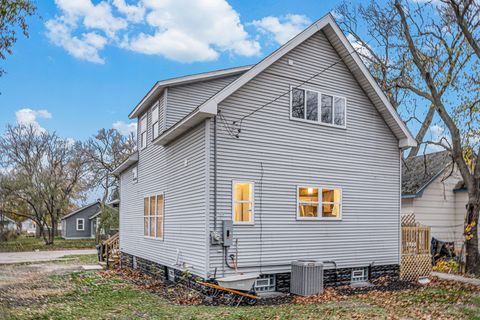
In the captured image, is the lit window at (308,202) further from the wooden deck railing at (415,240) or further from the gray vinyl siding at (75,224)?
the gray vinyl siding at (75,224)

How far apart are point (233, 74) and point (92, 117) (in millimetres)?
31266

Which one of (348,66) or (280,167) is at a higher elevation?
(348,66)

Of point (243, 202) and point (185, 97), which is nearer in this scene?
point (243, 202)

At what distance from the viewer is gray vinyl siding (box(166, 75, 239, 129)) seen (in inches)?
522

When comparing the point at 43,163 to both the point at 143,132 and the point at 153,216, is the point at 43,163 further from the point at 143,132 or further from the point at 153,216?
the point at 153,216

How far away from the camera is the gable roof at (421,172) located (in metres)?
18.3

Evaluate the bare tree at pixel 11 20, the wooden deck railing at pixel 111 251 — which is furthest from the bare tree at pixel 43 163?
the bare tree at pixel 11 20

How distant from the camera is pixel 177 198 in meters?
12.1

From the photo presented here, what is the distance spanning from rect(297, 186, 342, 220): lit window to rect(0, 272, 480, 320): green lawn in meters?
2.48

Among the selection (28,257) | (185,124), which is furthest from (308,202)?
(28,257)

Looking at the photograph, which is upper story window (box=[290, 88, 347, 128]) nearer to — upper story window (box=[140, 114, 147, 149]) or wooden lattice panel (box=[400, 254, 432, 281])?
wooden lattice panel (box=[400, 254, 432, 281])

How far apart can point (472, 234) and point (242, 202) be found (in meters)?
9.67

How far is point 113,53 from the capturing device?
30969mm

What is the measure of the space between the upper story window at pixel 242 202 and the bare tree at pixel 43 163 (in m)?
31.2
